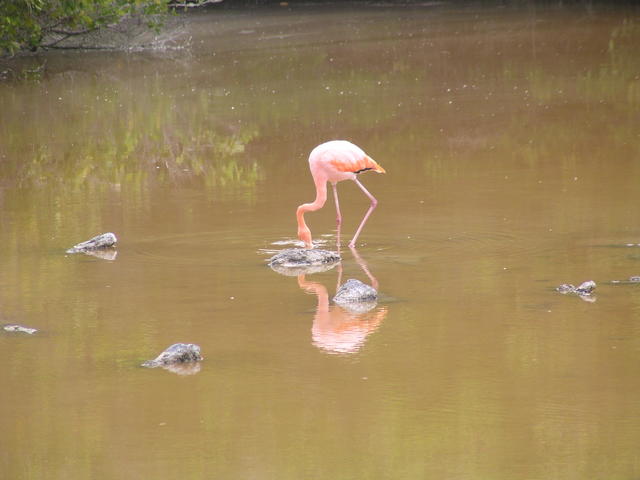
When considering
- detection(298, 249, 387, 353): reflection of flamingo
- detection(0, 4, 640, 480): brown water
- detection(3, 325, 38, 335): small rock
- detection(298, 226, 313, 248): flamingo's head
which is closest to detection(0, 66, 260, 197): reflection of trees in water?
detection(0, 4, 640, 480): brown water

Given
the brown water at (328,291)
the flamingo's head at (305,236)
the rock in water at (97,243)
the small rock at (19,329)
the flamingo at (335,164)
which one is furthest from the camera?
the flamingo at (335,164)

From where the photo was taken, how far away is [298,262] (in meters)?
7.61

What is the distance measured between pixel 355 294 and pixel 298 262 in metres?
0.98

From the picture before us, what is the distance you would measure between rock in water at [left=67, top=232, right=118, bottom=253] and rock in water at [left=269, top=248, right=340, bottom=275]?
3.84ft

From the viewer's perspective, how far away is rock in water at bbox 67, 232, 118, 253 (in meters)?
7.99

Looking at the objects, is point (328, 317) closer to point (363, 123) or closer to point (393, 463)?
point (393, 463)

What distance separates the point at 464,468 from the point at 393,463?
273mm

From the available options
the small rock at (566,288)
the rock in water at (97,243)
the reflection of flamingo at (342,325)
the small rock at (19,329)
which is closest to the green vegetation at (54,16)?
the rock in water at (97,243)

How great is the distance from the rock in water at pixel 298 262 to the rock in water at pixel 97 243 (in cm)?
117

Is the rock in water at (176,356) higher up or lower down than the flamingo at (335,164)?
lower down

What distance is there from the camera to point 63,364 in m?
5.80

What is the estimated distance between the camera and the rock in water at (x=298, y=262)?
755cm

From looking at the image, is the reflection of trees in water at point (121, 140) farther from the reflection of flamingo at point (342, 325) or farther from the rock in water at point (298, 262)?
the reflection of flamingo at point (342, 325)

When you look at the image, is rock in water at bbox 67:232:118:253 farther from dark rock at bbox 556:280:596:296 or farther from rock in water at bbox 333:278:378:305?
dark rock at bbox 556:280:596:296
